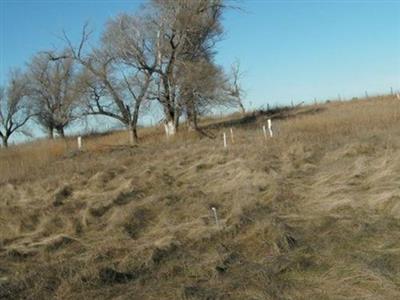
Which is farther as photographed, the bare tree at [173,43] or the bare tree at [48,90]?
the bare tree at [48,90]

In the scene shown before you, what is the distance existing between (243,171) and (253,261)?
6339 millimetres

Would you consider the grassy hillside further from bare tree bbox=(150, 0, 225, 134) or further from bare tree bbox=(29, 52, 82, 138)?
bare tree bbox=(29, 52, 82, 138)

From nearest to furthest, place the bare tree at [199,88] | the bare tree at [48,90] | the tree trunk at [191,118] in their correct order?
the bare tree at [199,88] → the tree trunk at [191,118] → the bare tree at [48,90]

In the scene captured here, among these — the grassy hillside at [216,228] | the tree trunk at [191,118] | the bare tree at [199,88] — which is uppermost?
the bare tree at [199,88]

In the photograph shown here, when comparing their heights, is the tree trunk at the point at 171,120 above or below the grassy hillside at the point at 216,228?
above

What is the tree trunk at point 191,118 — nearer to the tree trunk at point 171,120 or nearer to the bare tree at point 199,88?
the bare tree at point 199,88

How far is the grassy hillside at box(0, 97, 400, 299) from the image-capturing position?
6301 mm

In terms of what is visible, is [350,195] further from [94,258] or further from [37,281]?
[37,281]

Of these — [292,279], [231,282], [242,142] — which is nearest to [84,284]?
[231,282]

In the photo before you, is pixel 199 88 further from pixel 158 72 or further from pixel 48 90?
pixel 48 90

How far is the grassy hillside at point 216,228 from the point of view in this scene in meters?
6.30

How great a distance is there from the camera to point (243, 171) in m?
13.4

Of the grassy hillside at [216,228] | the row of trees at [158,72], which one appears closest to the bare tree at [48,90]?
the row of trees at [158,72]

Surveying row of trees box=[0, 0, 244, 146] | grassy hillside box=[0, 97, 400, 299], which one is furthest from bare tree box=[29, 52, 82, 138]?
grassy hillside box=[0, 97, 400, 299]
